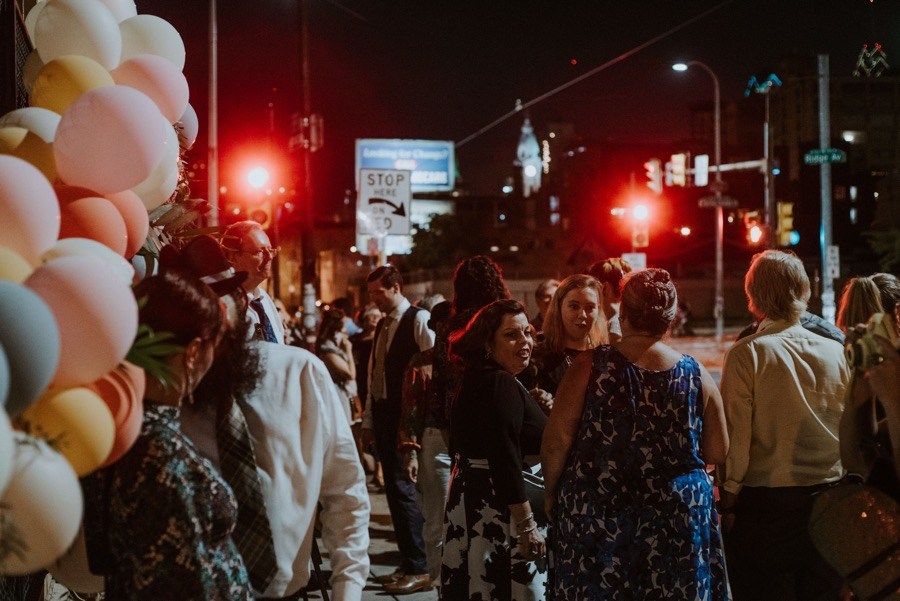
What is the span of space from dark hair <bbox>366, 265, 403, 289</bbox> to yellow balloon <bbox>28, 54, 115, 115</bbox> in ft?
14.7

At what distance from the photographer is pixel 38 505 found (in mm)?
2004

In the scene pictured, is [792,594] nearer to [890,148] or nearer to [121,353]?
[121,353]

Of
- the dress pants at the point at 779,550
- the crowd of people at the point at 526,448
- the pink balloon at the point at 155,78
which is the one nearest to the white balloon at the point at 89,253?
the crowd of people at the point at 526,448

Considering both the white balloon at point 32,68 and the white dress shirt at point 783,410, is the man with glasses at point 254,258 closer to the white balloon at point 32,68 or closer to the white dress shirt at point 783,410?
the white balloon at point 32,68

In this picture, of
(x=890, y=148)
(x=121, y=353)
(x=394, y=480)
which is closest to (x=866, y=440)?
(x=121, y=353)

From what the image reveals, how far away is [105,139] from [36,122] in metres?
0.32

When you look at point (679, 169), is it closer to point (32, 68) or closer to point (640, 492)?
point (640, 492)

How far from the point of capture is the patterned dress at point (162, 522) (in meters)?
2.43

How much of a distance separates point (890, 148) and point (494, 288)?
9544 cm

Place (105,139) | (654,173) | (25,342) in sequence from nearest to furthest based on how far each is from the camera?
(25,342) < (105,139) < (654,173)

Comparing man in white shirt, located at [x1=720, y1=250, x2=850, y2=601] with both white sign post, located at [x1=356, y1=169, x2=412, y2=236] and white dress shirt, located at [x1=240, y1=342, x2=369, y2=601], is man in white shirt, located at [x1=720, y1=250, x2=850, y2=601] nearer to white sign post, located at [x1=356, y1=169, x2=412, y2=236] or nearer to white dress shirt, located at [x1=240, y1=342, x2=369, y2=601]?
white dress shirt, located at [x1=240, y1=342, x2=369, y2=601]

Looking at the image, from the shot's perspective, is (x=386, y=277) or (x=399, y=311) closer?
(x=399, y=311)

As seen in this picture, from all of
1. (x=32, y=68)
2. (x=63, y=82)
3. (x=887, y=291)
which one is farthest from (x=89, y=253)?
(x=887, y=291)

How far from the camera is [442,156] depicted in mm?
52438
